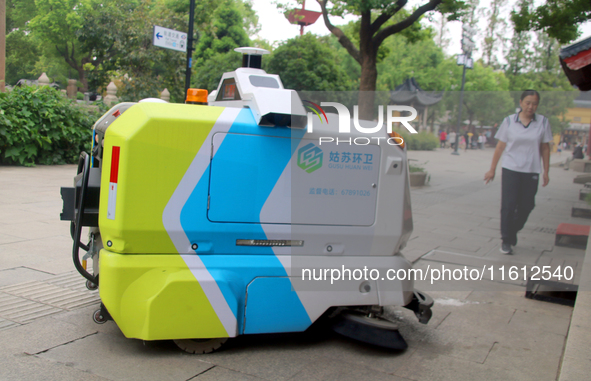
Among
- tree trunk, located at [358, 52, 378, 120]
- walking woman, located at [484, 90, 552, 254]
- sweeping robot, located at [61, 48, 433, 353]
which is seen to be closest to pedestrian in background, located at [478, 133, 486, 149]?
walking woman, located at [484, 90, 552, 254]

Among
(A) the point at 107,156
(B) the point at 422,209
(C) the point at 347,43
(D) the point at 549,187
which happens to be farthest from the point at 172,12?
(A) the point at 107,156

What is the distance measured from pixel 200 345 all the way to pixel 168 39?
1165 cm

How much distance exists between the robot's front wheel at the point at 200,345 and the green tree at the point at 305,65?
1985 centimetres

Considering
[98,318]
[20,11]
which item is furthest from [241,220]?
[20,11]

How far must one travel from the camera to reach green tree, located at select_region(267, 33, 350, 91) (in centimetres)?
2248

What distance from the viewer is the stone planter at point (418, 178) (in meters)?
13.6

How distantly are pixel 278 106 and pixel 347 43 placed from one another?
11.8m

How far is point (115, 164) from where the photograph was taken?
311cm

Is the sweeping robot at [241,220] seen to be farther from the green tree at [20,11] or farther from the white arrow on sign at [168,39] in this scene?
the green tree at [20,11]

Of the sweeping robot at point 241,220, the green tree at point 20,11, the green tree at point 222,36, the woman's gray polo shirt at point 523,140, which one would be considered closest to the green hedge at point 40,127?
the sweeping robot at point 241,220

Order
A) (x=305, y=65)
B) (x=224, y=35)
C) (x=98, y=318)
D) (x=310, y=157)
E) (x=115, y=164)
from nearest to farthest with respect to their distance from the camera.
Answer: (x=115, y=164) → (x=310, y=157) → (x=98, y=318) → (x=305, y=65) → (x=224, y=35)

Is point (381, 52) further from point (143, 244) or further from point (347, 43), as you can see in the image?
point (143, 244)

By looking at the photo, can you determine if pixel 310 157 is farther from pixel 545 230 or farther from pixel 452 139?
pixel 545 230

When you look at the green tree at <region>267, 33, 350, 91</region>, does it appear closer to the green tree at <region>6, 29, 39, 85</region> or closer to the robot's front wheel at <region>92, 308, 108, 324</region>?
the robot's front wheel at <region>92, 308, 108, 324</region>
